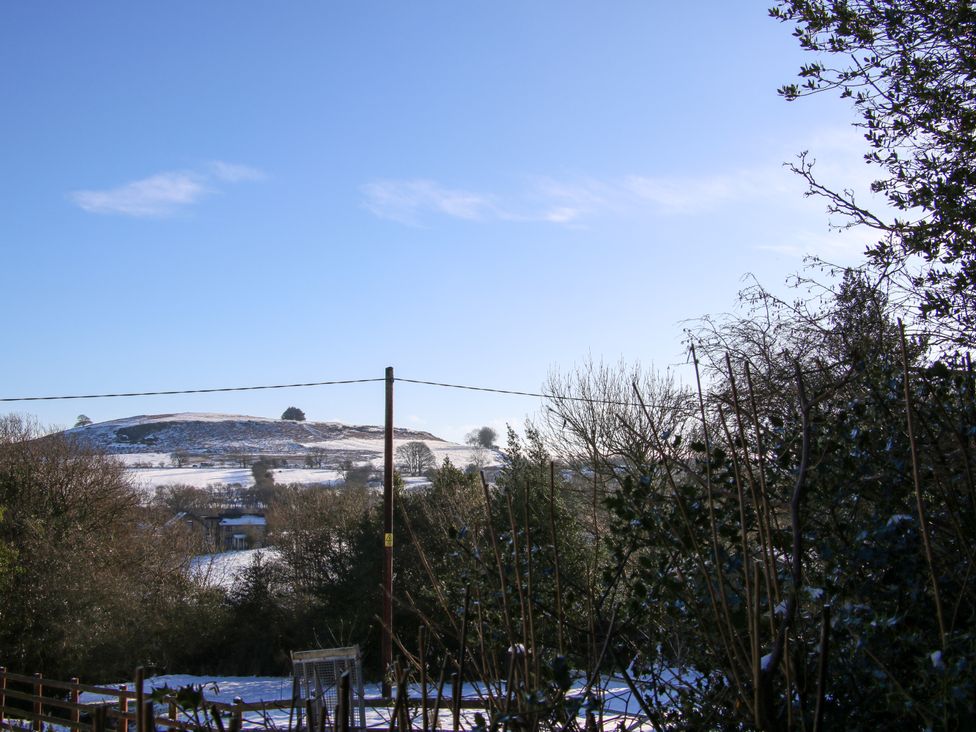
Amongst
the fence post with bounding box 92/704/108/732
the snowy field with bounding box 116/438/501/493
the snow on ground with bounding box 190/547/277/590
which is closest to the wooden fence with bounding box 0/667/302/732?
the fence post with bounding box 92/704/108/732

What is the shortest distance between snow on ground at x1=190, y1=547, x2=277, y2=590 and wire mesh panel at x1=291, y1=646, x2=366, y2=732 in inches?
663

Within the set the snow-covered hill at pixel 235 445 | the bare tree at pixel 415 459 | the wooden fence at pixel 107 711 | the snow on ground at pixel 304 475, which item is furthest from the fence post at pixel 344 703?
the snow-covered hill at pixel 235 445

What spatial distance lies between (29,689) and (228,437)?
280 ft

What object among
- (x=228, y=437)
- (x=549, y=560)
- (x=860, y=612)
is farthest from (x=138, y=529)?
(x=228, y=437)

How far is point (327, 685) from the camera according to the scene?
4977 mm

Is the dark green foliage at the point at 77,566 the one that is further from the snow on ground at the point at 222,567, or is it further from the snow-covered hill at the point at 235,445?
the snow-covered hill at the point at 235,445

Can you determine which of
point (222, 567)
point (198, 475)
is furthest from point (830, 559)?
point (198, 475)

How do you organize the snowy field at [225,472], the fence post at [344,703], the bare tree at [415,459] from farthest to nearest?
1. the snowy field at [225,472]
2. the bare tree at [415,459]
3. the fence post at [344,703]

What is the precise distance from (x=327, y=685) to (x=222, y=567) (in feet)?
86.7

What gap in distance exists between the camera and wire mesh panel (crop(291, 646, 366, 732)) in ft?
7.68

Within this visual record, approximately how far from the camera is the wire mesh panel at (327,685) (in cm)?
234

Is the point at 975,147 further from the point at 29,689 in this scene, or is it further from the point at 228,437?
the point at 228,437

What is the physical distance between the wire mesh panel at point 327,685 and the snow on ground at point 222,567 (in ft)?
55.2

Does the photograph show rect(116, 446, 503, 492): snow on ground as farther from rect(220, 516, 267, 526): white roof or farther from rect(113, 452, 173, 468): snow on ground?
rect(220, 516, 267, 526): white roof
